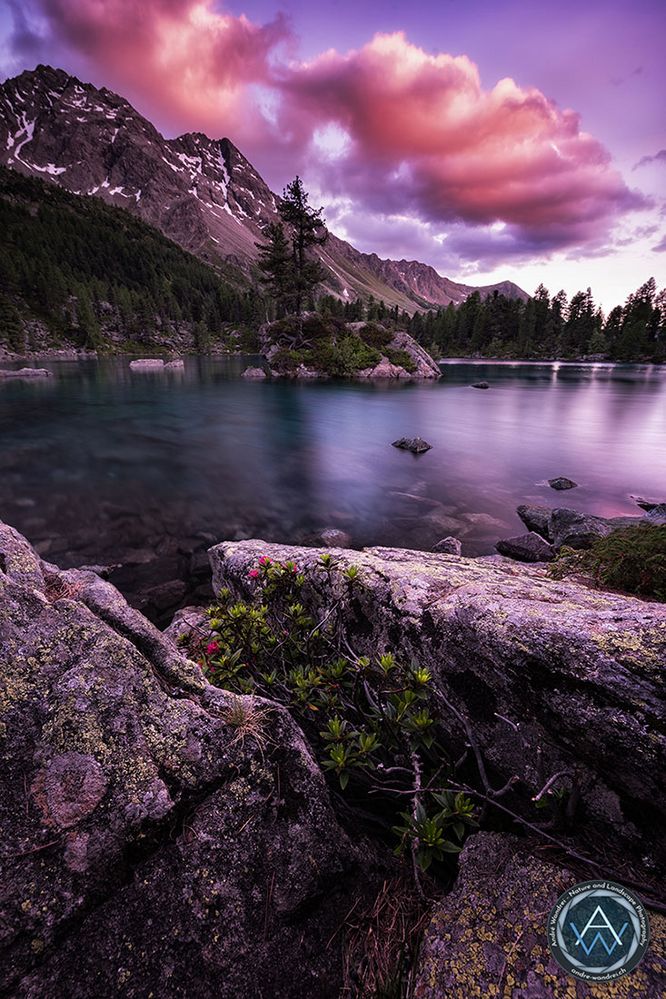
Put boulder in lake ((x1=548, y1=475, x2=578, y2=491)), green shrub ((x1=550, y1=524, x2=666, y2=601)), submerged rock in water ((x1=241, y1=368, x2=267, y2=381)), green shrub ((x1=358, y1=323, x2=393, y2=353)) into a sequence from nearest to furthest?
1. green shrub ((x1=550, y1=524, x2=666, y2=601))
2. boulder in lake ((x1=548, y1=475, x2=578, y2=491))
3. submerged rock in water ((x1=241, y1=368, x2=267, y2=381))
4. green shrub ((x1=358, y1=323, x2=393, y2=353))

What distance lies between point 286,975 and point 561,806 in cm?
186

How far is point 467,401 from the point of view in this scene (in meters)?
40.8

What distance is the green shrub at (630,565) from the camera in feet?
19.9

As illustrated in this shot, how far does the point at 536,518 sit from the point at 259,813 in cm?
1281

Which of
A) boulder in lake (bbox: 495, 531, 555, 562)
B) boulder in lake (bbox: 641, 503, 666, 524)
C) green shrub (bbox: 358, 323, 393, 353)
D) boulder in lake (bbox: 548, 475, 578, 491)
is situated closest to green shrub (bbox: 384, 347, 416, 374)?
green shrub (bbox: 358, 323, 393, 353)

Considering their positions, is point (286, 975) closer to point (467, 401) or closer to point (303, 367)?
point (467, 401)

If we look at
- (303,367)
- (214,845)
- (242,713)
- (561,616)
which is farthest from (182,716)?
(303,367)

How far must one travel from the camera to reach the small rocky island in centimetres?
5369

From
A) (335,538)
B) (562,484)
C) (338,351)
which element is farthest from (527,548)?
(338,351)

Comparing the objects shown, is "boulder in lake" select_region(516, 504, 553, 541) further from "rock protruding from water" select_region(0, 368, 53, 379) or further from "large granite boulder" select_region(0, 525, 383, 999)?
"rock protruding from water" select_region(0, 368, 53, 379)

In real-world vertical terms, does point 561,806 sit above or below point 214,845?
above

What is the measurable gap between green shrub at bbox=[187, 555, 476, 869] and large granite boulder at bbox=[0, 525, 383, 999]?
1.34 feet

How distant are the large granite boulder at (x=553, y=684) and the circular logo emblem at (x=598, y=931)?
1.16 ft

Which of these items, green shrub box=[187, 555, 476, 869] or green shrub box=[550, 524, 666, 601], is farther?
green shrub box=[550, 524, 666, 601]
